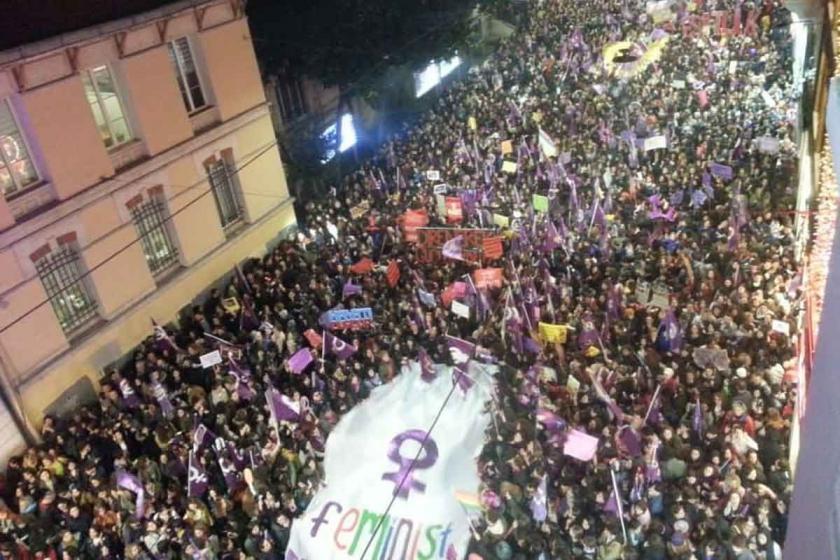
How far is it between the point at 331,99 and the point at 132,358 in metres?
14.1

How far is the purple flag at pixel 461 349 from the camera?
12.4m

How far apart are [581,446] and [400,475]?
2.71 meters

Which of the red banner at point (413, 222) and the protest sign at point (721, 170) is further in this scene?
the red banner at point (413, 222)

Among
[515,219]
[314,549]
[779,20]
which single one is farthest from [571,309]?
[779,20]

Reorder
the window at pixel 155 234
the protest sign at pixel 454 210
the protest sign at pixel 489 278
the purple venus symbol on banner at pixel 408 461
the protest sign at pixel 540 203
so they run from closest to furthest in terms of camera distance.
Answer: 1. the purple venus symbol on banner at pixel 408 461
2. the protest sign at pixel 489 278
3. the window at pixel 155 234
4. the protest sign at pixel 540 203
5. the protest sign at pixel 454 210

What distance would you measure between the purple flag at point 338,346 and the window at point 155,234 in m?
5.38

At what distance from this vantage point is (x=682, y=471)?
9727 millimetres

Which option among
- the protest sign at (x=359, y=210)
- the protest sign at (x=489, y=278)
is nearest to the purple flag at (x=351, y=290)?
the protest sign at (x=489, y=278)

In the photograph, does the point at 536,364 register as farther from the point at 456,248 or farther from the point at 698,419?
the point at 456,248

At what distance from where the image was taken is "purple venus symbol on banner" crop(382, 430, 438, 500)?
10.6m

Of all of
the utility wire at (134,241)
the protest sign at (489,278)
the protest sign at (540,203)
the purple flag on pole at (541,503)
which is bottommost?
the purple flag on pole at (541,503)

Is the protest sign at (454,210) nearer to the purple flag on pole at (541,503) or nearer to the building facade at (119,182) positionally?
the building facade at (119,182)

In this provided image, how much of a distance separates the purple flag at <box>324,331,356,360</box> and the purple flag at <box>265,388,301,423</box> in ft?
5.06

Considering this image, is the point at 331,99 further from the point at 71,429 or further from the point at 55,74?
the point at 71,429
